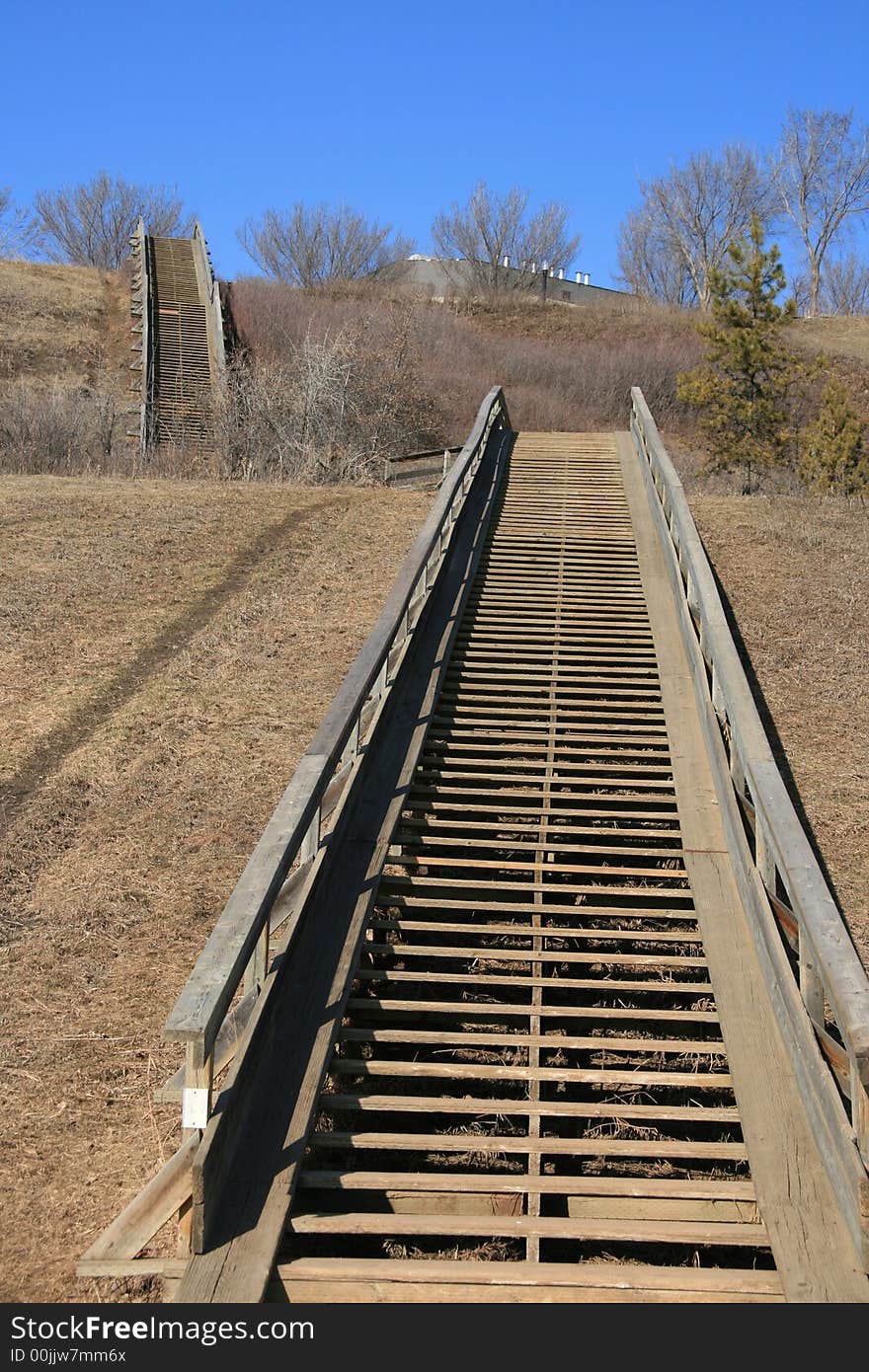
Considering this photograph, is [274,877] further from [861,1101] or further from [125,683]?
[125,683]

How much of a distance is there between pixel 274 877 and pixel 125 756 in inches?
209

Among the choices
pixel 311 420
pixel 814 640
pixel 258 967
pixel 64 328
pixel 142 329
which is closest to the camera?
pixel 258 967

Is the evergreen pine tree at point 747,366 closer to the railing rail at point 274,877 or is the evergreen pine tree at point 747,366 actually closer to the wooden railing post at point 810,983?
the railing rail at point 274,877

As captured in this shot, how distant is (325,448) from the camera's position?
80.5ft

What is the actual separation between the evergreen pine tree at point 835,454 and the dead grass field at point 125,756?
1077 centimetres

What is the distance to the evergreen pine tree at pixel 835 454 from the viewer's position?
26719 millimetres

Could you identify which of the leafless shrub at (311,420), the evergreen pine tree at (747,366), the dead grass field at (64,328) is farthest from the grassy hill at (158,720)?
the dead grass field at (64,328)

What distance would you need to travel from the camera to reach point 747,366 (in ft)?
104

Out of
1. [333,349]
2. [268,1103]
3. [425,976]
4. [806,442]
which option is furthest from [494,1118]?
[806,442]

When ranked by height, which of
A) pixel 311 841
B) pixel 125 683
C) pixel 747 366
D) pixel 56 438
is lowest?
pixel 125 683

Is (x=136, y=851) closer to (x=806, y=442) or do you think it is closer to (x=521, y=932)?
(x=521, y=932)

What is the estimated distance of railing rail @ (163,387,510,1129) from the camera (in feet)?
15.8

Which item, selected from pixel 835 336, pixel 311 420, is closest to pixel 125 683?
pixel 311 420

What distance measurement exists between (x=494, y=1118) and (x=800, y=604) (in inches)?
→ 384
